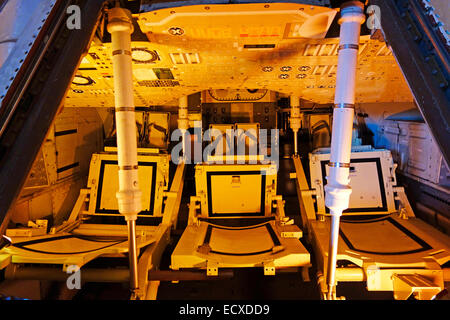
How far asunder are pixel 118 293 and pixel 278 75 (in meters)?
3.51

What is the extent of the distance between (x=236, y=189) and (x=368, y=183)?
197cm

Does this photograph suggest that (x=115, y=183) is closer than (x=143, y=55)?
No

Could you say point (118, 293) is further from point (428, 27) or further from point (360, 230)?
point (428, 27)

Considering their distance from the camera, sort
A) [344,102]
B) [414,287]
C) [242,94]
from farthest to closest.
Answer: [242,94] → [414,287] → [344,102]

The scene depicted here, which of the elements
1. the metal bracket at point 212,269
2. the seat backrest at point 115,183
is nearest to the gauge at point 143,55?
the seat backrest at point 115,183

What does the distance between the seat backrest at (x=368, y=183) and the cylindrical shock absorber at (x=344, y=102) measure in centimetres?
186

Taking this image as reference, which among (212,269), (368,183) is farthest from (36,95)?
(368,183)

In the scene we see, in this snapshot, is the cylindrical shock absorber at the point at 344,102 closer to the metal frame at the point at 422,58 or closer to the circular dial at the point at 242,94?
the metal frame at the point at 422,58

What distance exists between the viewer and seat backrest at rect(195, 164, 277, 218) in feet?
13.2

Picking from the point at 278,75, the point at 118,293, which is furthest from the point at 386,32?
the point at 118,293

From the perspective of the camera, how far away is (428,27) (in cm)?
174

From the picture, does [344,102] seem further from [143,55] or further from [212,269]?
[143,55]

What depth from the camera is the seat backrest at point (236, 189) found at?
4012 mm

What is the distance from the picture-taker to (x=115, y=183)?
432cm
